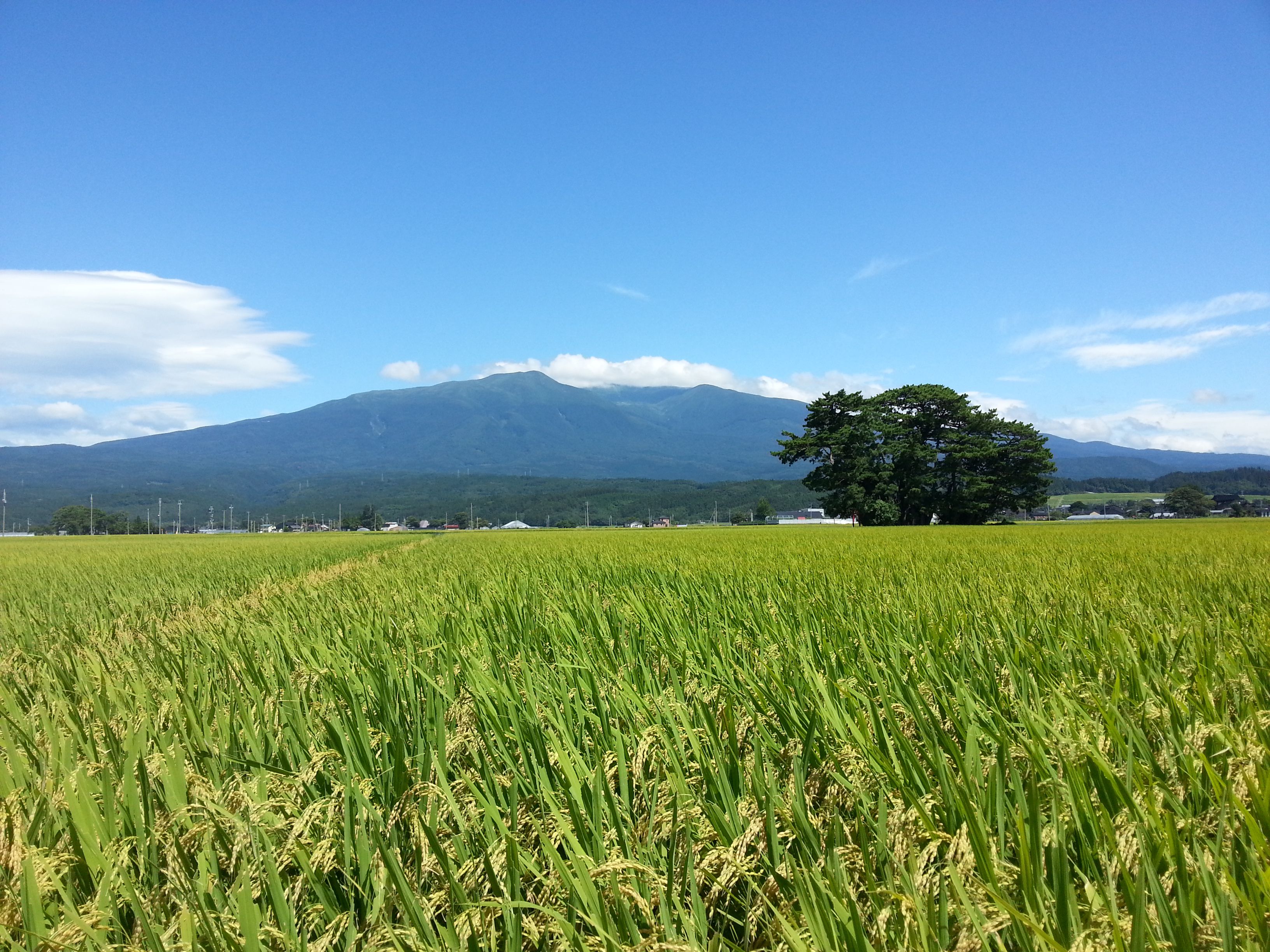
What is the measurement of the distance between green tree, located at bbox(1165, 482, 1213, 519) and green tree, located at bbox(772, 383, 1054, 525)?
6461cm

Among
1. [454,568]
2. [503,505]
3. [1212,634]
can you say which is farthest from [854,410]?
[503,505]

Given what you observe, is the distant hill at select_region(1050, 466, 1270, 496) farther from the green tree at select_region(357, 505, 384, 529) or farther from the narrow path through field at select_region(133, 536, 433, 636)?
the green tree at select_region(357, 505, 384, 529)

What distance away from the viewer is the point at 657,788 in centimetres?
157

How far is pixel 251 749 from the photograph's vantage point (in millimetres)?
1952

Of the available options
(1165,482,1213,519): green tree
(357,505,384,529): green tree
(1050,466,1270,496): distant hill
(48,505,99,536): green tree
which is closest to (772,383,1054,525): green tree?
(1050,466,1270,496): distant hill

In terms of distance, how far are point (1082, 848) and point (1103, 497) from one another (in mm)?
189215

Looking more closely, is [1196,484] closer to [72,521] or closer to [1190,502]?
[1190,502]

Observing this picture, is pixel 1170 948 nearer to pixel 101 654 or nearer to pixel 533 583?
pixel 101 654

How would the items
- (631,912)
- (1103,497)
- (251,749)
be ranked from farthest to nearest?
(1103,497) < (251,749) < (631,912)

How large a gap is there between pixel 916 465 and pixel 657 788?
44953mm

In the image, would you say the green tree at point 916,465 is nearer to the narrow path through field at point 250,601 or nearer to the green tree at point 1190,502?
the narrow path through field at point 250,601

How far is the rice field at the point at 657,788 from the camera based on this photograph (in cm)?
109

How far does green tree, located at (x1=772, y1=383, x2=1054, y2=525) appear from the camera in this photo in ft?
141

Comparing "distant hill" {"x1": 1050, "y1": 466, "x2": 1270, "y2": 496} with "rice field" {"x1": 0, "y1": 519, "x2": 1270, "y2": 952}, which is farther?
"distant hill" {"x1": 1050, "y1": 466, "x2": 1270, "y2": 496}
